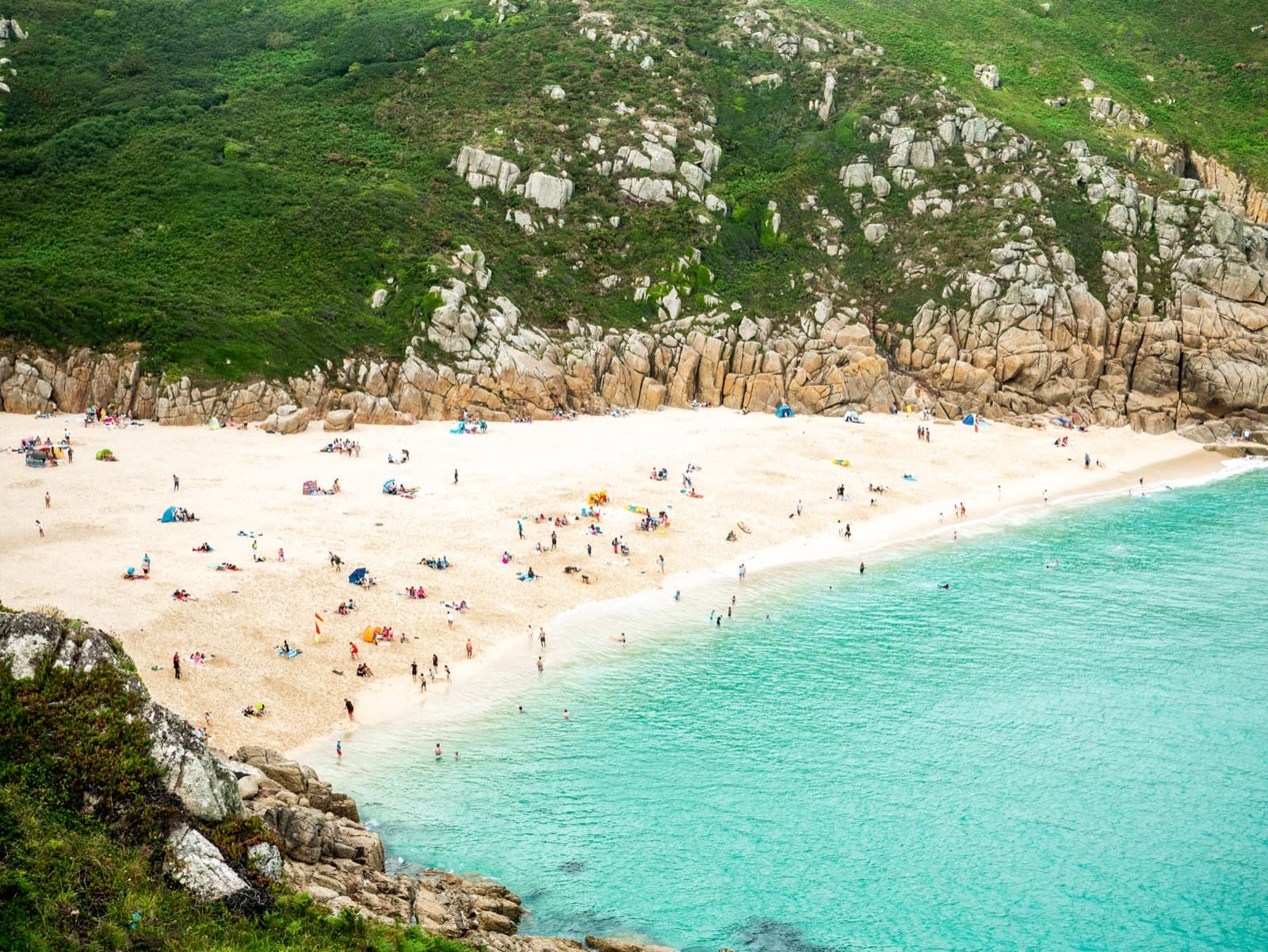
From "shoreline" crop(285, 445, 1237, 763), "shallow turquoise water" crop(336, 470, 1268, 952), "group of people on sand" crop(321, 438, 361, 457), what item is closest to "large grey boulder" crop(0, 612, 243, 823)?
"shallow turquoise water" crop(336, 470, 1268, 952)

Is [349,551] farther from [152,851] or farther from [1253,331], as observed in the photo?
[1253,331]

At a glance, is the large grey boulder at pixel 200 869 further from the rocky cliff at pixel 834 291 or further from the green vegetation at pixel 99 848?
the rocky cliff at pixel 834 291

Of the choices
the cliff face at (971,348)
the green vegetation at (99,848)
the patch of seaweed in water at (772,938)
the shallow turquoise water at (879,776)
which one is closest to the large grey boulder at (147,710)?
the green vegetation at (99,848)

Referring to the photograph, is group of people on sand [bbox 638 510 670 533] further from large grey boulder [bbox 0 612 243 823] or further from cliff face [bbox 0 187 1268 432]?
large grey boulder [bbox 0 612 243 823]

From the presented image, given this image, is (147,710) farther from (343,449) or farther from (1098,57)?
(1098,57)

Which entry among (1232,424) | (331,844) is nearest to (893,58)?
(1232,424)

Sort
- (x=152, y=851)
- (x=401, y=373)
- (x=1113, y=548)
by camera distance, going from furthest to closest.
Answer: (x=401, y=373), (x=1113, y=548), (x=152, y=851)

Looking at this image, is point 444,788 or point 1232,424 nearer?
point 444,788
